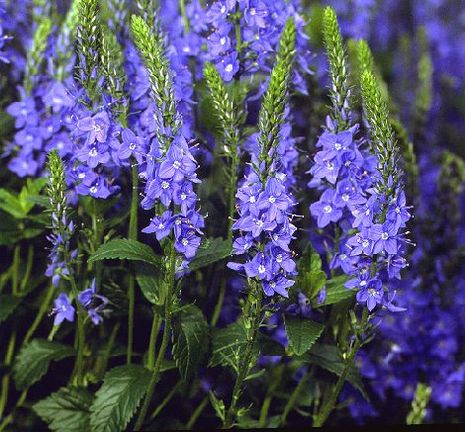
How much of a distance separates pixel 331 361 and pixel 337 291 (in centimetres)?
21

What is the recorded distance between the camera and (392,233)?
2.16 metres

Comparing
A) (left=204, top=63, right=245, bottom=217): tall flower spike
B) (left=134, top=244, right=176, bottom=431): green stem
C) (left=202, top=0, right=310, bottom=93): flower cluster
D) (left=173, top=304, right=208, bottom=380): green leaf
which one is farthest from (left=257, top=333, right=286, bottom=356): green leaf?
(left=202, top=0, right=310, bottom=93): flower cluster

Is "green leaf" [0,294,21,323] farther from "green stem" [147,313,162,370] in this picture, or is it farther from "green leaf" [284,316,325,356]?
"green leaf" [284,316,325,356]

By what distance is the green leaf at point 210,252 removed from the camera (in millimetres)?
2273

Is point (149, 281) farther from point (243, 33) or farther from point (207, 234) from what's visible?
point (243, 33)

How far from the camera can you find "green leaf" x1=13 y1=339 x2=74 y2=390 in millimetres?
2516

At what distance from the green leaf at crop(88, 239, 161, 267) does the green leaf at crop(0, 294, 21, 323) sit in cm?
49

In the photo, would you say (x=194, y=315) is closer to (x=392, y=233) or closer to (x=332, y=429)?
(x=392, y=233)

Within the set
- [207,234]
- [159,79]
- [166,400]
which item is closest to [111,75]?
[159,79]

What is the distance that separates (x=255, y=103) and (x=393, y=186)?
3.01 feet

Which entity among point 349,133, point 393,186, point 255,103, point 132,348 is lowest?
point 132,348

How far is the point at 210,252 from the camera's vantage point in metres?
2.33

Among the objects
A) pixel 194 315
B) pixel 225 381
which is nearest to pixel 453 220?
pixel 225 381

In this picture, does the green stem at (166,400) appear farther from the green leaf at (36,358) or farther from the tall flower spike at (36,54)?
the tall flower spike at (36,54)
